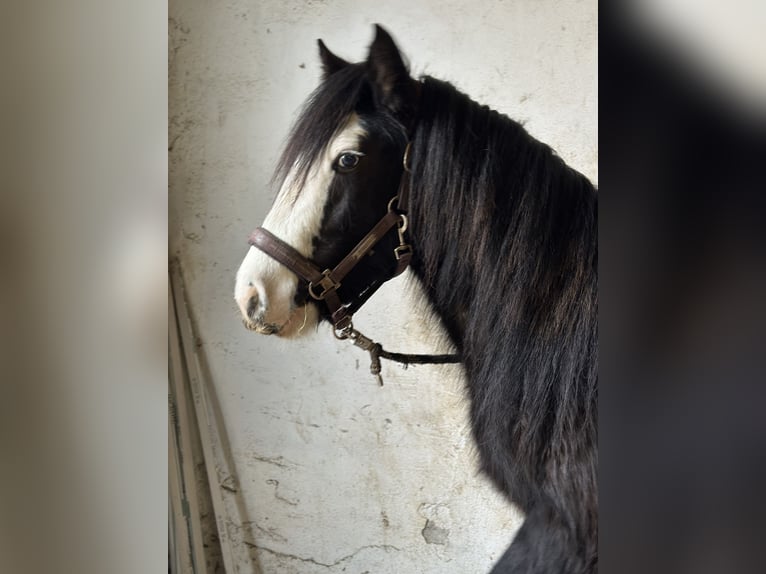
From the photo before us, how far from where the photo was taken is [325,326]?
2.95ft

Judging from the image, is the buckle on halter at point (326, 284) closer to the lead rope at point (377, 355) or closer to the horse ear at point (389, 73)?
the lead rope at point (377, 355)

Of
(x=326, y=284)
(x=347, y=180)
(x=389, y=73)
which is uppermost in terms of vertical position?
(x=389, y=73)

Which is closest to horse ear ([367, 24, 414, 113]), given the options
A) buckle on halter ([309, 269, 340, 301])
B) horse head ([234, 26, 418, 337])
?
horse head ([234, 26, 418, 337])

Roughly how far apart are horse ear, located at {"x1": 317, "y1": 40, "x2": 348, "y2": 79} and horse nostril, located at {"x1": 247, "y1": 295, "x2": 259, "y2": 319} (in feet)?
1.19

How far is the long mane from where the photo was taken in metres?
0.88

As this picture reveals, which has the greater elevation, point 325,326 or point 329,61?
point 329,61

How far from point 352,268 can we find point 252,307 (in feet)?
0.57

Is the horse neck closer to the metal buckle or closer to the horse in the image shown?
the horse

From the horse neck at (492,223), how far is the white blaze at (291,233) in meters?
0.13
